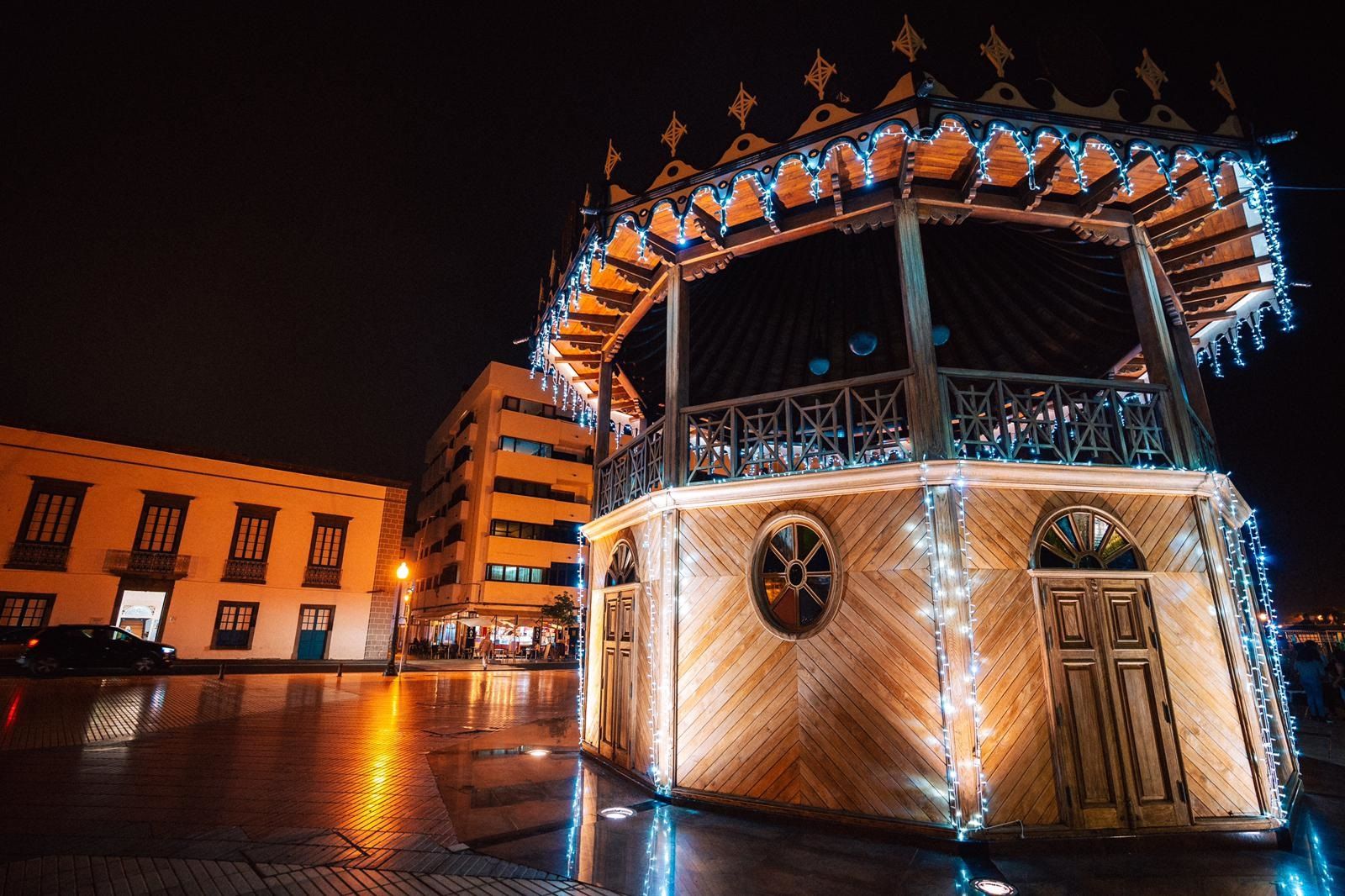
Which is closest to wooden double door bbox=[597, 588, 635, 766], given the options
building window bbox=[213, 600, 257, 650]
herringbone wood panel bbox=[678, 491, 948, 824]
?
herringbone wood panel bbox=[678, 491, 948, 824]

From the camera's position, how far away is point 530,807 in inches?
229

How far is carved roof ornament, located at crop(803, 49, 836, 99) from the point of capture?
627 centimetres

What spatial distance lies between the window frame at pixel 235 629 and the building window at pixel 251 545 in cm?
94

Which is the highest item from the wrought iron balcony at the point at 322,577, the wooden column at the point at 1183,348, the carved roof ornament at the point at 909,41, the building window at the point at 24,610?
the carved roof ornament at the point at 909,41

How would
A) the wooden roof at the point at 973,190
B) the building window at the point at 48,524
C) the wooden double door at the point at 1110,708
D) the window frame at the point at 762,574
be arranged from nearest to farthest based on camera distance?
the wooden double door at the point at 1110,708 < the window frame at the point at 762,574 < the wooden roof at the point at 973,190 < the building window at the point at 48,524

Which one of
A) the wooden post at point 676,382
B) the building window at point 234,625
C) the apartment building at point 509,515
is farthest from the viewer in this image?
the apartment building at point 509,515

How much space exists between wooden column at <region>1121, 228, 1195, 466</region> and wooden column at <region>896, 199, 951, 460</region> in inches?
104

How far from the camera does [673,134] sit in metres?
7.12

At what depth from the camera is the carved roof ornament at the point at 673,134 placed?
7062mm

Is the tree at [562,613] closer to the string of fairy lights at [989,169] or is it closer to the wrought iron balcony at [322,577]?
the wrought iron balcony at [322,577]

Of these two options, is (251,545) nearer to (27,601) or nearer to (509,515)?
(27,601)

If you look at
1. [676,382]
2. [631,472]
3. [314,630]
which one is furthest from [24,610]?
[676,382]

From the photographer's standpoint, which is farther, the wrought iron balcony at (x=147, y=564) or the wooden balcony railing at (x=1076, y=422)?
the wrought iron balcony at (x=147, y=564)

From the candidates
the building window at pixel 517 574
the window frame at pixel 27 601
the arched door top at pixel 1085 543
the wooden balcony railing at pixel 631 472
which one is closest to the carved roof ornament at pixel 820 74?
the wooden balcony railing at pixel 631 472
